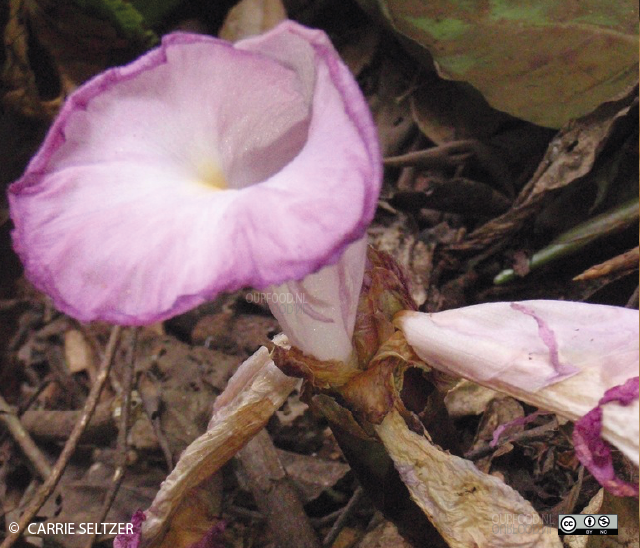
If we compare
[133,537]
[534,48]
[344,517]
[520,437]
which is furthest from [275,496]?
[534,48]

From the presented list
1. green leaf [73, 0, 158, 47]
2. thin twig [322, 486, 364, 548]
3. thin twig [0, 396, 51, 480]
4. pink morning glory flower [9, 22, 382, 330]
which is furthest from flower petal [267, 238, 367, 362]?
green leaf [73, 0, 158, 47]

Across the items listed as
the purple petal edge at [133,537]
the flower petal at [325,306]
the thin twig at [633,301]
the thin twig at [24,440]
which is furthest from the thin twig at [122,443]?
the thin twig at [633,301]

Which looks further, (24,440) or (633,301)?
(24,440)

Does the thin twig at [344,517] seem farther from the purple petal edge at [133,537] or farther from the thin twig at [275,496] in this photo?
the purple petal edge at [133,537]

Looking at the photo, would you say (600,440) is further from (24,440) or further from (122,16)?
(122,16)

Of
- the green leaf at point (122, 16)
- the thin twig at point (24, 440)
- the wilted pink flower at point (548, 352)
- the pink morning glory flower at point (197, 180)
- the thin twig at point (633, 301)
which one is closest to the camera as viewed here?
the pink morning glory flower at point (197, 180)

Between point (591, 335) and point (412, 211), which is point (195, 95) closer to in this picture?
point (591, 335)

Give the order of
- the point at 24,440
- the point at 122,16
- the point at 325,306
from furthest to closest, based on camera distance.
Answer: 1. the point at 122,16
2. the point at 24,440
3. the point at 325,306
